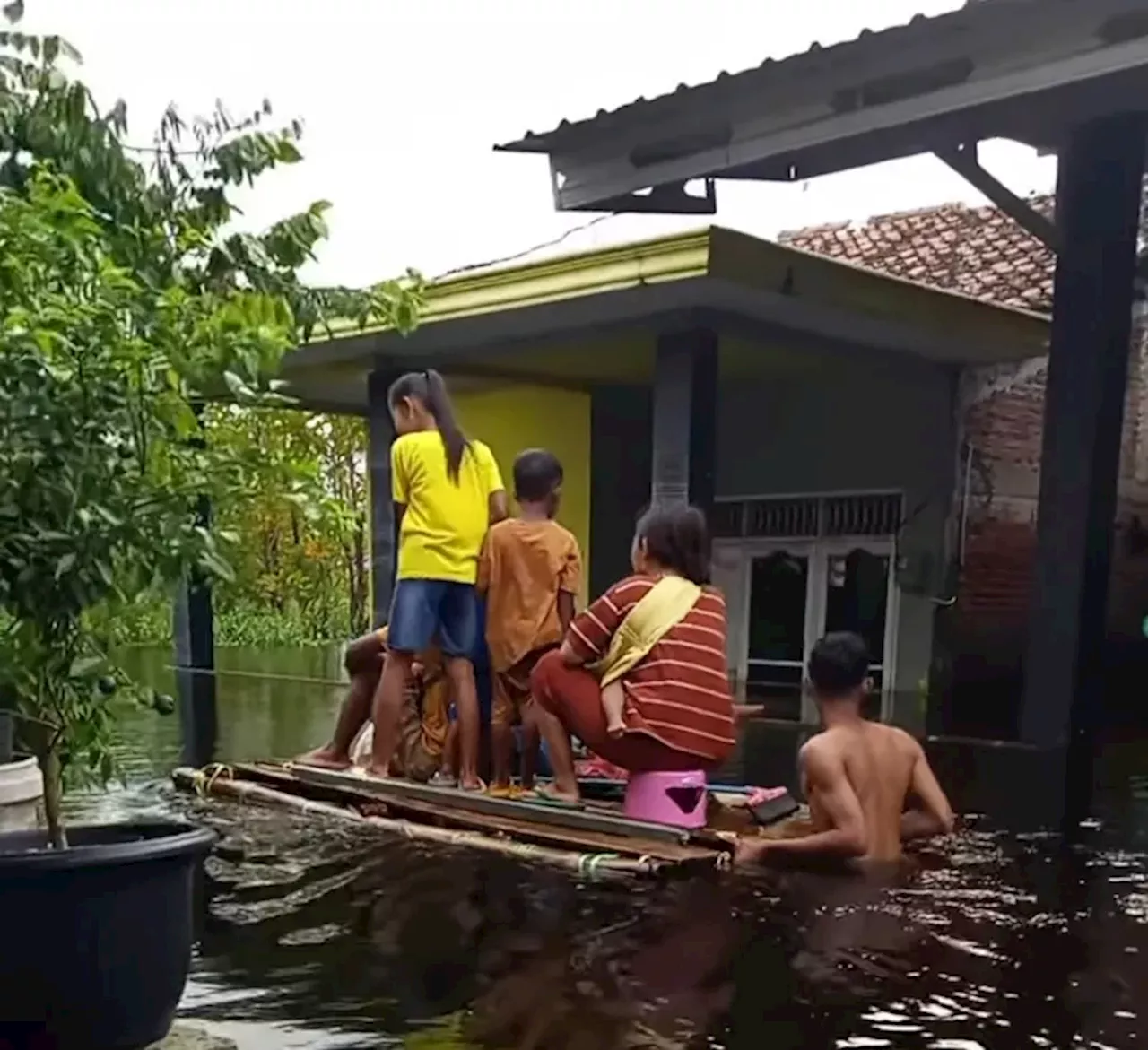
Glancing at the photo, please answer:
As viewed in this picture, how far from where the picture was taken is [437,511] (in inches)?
210

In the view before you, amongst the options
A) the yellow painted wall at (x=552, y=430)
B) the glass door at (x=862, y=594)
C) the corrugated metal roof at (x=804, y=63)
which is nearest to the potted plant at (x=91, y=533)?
the corrugated metal roof at (x=804, y=63)

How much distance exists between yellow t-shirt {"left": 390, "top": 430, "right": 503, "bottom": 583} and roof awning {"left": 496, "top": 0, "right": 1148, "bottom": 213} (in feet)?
9.85

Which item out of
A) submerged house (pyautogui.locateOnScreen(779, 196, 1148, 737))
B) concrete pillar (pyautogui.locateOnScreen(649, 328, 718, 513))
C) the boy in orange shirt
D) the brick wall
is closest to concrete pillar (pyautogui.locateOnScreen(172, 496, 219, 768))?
the boy in orange shirt

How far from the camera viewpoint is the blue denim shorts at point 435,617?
210 inches

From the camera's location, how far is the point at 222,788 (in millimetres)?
5852

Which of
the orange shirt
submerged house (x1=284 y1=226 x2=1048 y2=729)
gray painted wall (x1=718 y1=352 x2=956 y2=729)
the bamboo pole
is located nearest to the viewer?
the bamboo pole

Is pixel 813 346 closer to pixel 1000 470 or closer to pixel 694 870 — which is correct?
pixel 1000 470

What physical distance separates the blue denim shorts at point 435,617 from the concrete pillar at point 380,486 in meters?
5.78

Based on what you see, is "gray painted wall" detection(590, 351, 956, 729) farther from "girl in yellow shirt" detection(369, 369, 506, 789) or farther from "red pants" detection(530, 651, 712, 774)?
"red pants" detection(530, 651, 712, 774)

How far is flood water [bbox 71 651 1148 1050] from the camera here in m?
3.00

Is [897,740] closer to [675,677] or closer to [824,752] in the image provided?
[824,752]

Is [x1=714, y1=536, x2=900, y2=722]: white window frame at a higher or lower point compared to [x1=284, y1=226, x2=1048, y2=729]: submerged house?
lower

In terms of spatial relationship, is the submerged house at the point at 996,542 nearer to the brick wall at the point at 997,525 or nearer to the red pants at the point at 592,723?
the brick wall at the point at 997,525

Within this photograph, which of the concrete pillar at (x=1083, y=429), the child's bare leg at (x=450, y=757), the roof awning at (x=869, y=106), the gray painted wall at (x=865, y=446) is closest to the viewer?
the child's bare leg at (x=450, y=757)
